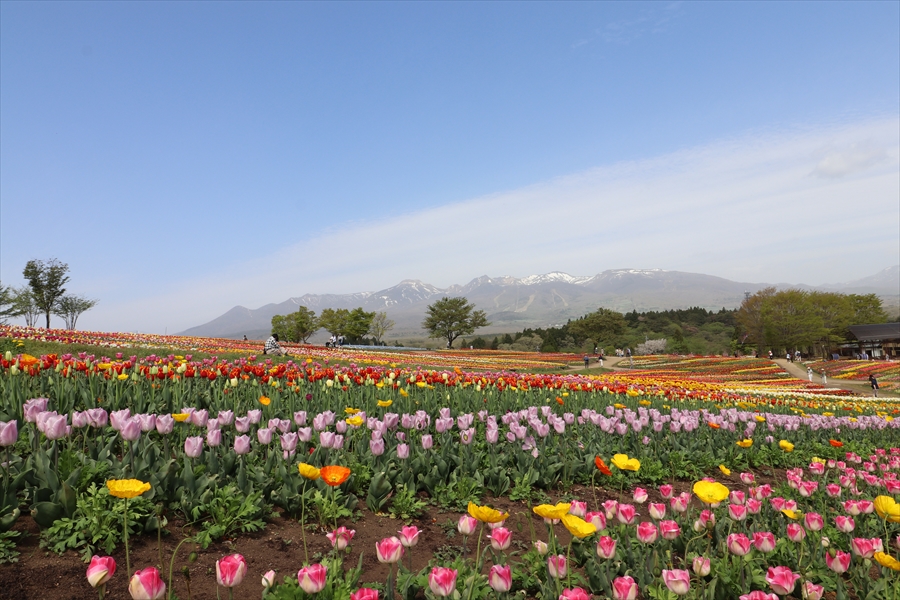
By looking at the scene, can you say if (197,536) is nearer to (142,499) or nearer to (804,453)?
(142,499)

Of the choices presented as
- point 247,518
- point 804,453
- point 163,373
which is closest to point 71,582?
point 247,518

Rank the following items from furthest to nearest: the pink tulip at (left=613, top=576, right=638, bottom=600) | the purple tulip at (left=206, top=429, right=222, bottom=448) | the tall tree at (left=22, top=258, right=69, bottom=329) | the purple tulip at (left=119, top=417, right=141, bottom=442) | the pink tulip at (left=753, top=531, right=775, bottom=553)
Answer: the tall tree at (left=22, top=258, right=69, bottom=329) < the purple tulip at (left=206, top=429, right=222, bottom=448) < the purple tulip at (left=119, top=417, right=141, bottom=442) < the pink tulip at (left=753, top=531, right=775, bottom=553) < the pink tulip at (left=613, top=576, right=638, bottom=600)

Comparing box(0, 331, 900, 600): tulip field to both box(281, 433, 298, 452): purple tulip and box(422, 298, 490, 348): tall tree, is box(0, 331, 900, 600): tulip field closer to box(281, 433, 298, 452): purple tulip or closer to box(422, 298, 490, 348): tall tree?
box(281, 433, 298, 452): purple tulip

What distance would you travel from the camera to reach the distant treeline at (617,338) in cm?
6938

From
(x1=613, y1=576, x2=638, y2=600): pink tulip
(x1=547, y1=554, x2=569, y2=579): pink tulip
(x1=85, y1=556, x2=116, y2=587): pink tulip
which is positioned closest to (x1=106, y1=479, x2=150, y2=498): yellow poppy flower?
(x1=85, y1=556, x2=116, y2=587): pink tulip

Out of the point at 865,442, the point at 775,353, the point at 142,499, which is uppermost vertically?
the point at 142,499

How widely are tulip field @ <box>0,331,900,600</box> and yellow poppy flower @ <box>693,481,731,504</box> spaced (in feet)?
0.05

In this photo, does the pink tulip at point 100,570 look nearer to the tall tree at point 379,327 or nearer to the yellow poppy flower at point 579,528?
the yellow poppy flower at point 579,528

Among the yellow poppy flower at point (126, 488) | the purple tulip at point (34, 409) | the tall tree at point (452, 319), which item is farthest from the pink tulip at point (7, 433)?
the tall tree at point (452, 319)

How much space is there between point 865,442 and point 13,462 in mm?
11013

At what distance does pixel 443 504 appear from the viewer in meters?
4.29

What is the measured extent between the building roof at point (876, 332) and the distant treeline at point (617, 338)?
44.5ft

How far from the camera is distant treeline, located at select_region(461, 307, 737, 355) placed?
69.4m

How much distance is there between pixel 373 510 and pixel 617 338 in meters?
74.7
